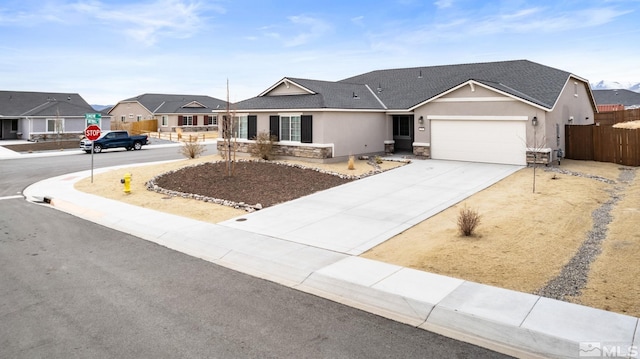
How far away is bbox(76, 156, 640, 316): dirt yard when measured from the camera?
809 cm

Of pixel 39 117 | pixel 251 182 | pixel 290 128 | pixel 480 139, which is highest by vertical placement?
pixel 39 117

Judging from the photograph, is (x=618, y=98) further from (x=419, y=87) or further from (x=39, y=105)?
(x=39, y=105)

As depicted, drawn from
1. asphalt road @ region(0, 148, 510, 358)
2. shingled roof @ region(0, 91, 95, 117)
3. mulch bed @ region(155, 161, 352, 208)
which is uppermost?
Answer: shingled roof @ region(0, 91, 95, 117)

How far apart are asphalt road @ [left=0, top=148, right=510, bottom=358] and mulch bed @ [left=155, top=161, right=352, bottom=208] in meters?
6.59

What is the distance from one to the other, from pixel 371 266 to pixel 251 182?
11275mm

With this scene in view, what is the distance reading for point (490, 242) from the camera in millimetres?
10484

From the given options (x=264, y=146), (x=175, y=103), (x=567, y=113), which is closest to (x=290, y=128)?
(x=264, y=146)

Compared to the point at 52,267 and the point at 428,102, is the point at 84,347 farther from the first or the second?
the point at 428,102

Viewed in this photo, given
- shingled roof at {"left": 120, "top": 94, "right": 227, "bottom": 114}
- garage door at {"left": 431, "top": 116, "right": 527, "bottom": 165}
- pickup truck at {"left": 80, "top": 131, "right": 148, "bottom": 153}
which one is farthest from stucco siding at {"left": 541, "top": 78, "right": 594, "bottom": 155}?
shingled roof at {"left": 120, "top": 94, "right": 227, "bottom": 114}

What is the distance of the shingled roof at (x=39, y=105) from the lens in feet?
165

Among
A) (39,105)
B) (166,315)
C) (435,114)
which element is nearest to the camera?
(166,315)

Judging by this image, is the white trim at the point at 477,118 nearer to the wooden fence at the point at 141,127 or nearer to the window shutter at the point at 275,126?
the window shutter at the point at 275,126

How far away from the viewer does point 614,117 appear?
40094mm

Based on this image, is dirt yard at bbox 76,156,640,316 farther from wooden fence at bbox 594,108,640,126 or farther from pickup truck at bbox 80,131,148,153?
wooden fence at bbox 594,108,640,126
